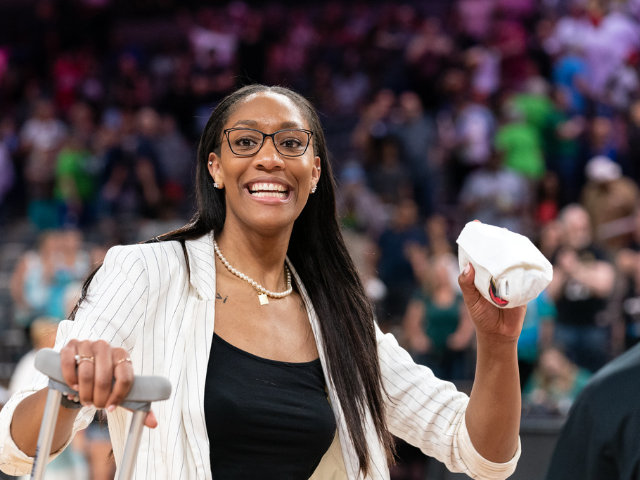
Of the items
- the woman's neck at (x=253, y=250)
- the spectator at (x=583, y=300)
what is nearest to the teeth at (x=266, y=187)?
the woman's neck at (x=253, y=250)

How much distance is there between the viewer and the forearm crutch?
4.84ft

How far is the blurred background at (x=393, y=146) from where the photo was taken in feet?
22.4

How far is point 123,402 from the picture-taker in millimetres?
1504

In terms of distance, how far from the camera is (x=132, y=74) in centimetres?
1171

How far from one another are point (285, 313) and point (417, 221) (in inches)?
253

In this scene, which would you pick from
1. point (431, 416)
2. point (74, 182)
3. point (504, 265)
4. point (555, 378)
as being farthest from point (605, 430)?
point (74, 182)

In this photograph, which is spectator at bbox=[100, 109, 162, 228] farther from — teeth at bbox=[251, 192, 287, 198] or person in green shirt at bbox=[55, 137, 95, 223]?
teeth at bbox=[251, 192, 287, 198]

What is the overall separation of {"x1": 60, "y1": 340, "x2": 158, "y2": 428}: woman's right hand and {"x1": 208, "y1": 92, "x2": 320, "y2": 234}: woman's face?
2.68 ft

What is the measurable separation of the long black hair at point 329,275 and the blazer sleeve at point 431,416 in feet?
0.17

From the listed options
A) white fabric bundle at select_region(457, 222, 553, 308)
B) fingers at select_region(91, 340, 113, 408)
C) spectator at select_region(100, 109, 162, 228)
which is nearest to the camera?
fingers at select_region(91, 340, 113, 408)

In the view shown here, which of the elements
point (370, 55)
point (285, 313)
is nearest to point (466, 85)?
point (370, 55)

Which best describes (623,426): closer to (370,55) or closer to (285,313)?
(285,313)

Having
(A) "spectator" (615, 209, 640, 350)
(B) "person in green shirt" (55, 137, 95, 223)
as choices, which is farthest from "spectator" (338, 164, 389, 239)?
(B) "person in green shirt" (55, 137, 95, 223)

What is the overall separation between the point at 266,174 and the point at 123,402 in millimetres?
878
